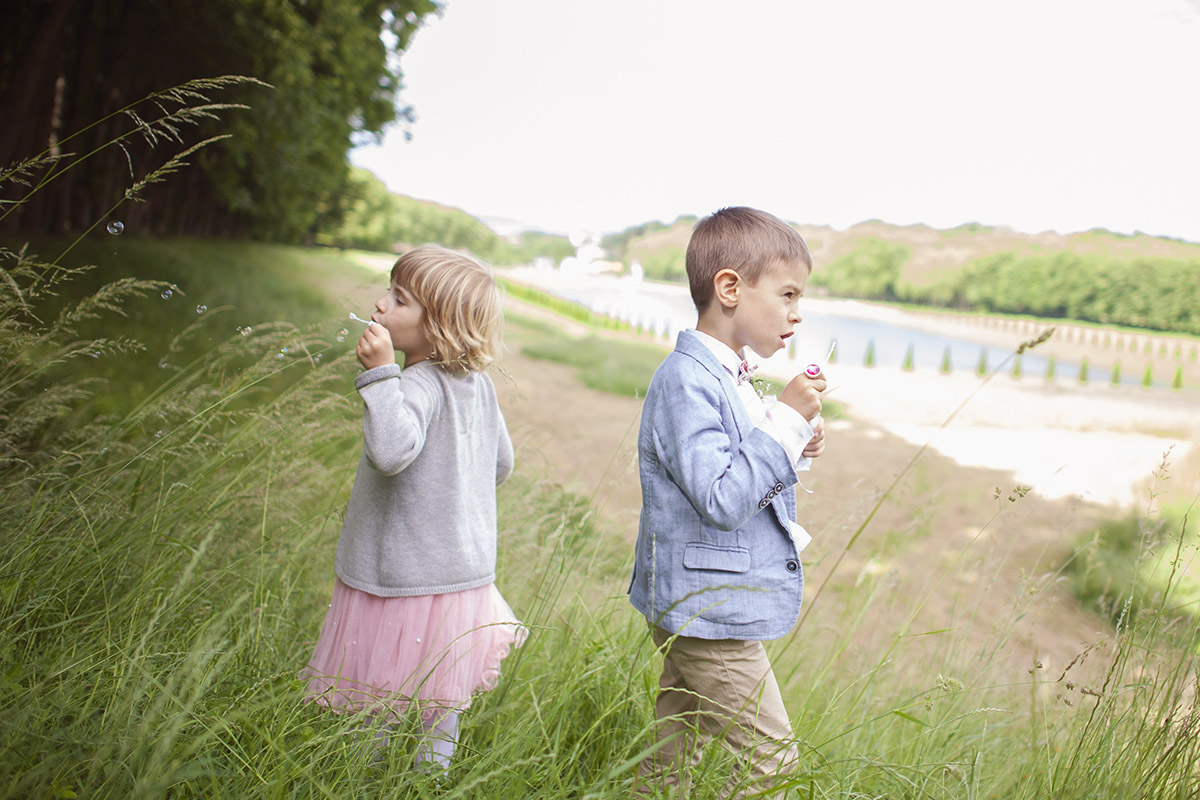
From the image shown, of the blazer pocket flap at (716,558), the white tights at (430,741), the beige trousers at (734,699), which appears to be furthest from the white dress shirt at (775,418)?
the white tights at (430,741)

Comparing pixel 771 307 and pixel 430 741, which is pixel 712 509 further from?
pixel 430 741

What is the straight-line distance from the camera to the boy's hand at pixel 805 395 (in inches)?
57.4

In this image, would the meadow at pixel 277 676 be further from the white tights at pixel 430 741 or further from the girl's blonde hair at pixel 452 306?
the girl's blonde hair at pixel 452 306

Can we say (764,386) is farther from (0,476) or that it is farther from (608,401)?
(608,401)

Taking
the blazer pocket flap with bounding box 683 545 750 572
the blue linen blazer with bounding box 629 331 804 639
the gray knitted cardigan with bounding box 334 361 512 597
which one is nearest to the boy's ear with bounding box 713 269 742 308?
the blue linen blazer with bounding box 629 331 804 639

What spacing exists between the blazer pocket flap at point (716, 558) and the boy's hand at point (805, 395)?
1.00ft

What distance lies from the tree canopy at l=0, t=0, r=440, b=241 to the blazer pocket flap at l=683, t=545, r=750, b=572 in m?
6.02

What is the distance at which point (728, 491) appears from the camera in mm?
1417

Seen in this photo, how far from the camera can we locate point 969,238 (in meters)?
19.0

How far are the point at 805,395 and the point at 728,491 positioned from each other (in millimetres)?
241

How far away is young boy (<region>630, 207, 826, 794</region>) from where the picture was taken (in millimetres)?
1443

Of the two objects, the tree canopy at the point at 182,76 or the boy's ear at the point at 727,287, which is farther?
the tree canopy at the point at 182,76

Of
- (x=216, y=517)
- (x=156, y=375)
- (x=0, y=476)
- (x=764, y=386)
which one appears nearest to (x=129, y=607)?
(x=216, y=517)

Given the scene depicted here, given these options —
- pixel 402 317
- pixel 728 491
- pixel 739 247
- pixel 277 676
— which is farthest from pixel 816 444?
pixel 277 676
